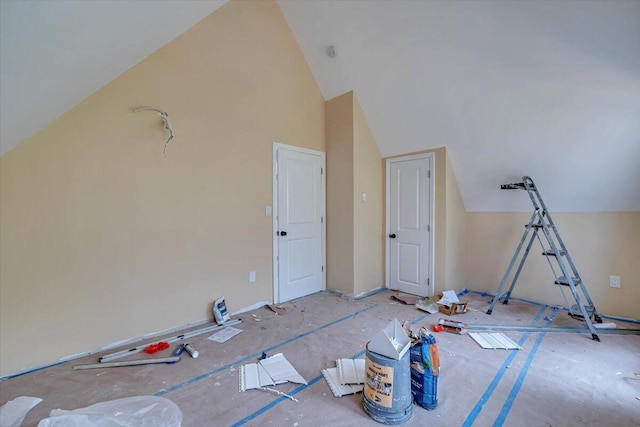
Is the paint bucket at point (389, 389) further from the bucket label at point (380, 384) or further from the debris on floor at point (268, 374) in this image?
the debris on floor at point (268, 374)

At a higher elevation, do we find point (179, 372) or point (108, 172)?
point (108, 172)

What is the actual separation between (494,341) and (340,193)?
2469 mm

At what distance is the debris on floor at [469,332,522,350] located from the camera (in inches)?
100

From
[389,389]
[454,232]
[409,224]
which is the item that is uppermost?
[409,224]

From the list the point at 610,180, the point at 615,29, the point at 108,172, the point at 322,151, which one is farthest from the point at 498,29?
the point at 108,172

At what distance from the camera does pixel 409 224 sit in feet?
13.7

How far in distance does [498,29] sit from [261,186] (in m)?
2.80

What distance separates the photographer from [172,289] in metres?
2.91

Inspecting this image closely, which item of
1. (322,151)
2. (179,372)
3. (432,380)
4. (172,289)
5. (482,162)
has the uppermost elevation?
(322,151)

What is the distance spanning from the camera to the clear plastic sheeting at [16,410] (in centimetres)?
167

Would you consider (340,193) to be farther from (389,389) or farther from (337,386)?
(389,389)

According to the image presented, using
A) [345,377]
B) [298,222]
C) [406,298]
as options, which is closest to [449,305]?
[406,298]

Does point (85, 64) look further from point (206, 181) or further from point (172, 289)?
point (172, 289)

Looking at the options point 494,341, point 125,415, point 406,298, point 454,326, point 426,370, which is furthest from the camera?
point 406,298
